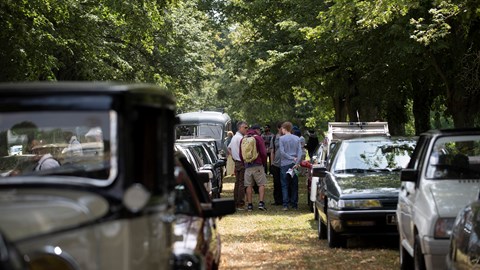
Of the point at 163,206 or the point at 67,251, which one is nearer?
the point at 67,251

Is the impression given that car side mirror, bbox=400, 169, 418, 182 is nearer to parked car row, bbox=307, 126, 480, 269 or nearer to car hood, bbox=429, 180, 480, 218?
parked car row, bbox=307, 126, 480, 269

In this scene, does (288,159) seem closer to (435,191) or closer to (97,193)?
(435,191)

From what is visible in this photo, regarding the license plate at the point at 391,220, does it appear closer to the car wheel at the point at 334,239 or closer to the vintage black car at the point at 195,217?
the car wheel at the point at 334,239

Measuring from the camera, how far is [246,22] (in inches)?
1732

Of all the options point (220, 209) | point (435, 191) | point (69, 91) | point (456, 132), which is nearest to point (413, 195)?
point (435, 191)

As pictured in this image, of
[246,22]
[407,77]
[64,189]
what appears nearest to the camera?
[64,189]

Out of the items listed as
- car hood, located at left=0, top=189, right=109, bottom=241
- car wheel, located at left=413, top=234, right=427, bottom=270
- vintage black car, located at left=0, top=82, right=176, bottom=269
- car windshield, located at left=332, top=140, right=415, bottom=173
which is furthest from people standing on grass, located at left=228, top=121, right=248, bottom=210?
car hood, located at left=0, top=189, right=109, bottom=241

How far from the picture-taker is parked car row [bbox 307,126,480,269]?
8970 mm

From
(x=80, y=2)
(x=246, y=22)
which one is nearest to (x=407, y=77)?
(x=80, y=2)

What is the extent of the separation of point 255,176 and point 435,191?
11.5 meters

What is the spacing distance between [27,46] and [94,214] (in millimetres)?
20924

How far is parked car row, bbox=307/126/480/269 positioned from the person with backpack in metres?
2.90

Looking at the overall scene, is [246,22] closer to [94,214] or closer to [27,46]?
[27,46]

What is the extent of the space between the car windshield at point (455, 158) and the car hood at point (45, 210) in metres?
6.03
